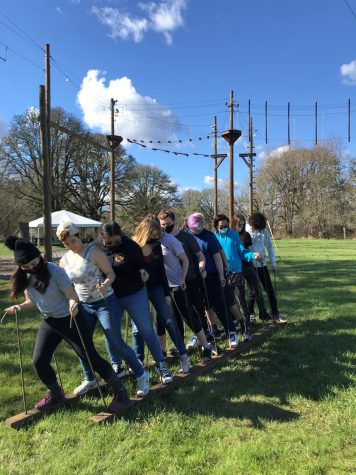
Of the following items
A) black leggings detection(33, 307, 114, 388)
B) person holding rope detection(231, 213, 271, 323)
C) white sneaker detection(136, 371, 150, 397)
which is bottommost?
white sneaker detection(136, 371, 150, 397)

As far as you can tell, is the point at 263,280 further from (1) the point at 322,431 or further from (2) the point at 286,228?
(2) the point at 286,228

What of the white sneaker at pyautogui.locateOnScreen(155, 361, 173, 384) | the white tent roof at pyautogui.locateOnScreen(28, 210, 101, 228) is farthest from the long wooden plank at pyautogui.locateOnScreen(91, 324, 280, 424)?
the white tent roof at pyautogui.locateOnScreen(28, 210, 101, 228)

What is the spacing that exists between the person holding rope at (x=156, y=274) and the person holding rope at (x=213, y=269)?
107cm

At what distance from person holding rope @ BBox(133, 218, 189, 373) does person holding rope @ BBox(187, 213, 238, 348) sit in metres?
1.07

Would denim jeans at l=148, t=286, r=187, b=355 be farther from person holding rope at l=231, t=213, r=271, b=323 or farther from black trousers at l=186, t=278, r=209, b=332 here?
person holding rope at l=231, t=213, r=271, b=323

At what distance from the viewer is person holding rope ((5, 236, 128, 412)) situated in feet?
12.0

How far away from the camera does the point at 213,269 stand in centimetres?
566

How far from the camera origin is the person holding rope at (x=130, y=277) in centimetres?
406

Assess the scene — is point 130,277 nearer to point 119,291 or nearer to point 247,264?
point 119,291

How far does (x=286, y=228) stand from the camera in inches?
2516

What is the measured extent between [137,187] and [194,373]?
45.1m

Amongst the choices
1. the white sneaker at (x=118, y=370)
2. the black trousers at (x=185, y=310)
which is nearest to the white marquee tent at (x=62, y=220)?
the black trousers at (x=185, y=310)

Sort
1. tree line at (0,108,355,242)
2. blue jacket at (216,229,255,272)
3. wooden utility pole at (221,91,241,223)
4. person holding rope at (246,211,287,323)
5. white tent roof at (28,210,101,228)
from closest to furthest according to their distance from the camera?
blue jacket at (216,229,255,272) → person holding rope at (246,211,287,323) → wooden utility pole at (221,91,241,223) → white tent roof at (28,210,101,228) → tree line at (0,108,355,242)

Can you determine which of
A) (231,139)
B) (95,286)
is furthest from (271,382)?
(231,139)
